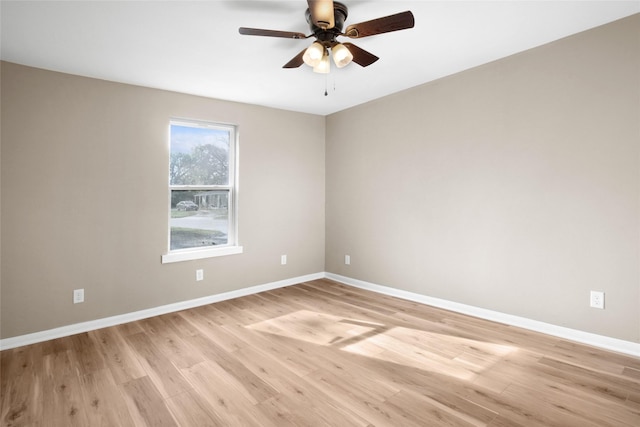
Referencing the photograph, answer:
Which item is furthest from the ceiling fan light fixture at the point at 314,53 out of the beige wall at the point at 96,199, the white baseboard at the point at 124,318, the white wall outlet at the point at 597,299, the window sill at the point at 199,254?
the white baseboard at the point at 124,318

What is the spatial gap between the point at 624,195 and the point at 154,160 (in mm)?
4324

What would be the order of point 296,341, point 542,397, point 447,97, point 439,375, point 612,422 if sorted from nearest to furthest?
point 612,422 < point 542,397 < point 439,375 < point 296,341 < point 447,97

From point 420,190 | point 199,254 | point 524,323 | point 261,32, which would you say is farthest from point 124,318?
point 524,323

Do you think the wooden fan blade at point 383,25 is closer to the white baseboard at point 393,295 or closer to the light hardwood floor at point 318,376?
the light hardwood floor at point 318,376

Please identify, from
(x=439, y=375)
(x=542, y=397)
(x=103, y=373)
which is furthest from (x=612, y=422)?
(x=103, y=373)

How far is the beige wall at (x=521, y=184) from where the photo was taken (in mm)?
2600

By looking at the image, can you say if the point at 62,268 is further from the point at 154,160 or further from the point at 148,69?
the point at 148,69

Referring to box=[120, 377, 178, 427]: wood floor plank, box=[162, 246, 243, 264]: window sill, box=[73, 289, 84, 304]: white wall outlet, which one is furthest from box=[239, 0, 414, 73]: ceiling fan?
box=[73, 289, 84, 304]: white wall outlet

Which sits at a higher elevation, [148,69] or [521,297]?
[148,69]

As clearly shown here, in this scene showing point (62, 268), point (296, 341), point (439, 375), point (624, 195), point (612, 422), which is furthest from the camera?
point (62, 268)

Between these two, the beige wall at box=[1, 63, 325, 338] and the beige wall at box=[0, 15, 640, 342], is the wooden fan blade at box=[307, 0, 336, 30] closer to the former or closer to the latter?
the beige wall at box=[0, 15, 640, 342]

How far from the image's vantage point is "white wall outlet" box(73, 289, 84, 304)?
3246mm

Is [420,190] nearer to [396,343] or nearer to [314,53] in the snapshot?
[396,343]

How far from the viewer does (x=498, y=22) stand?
8.18 feet
